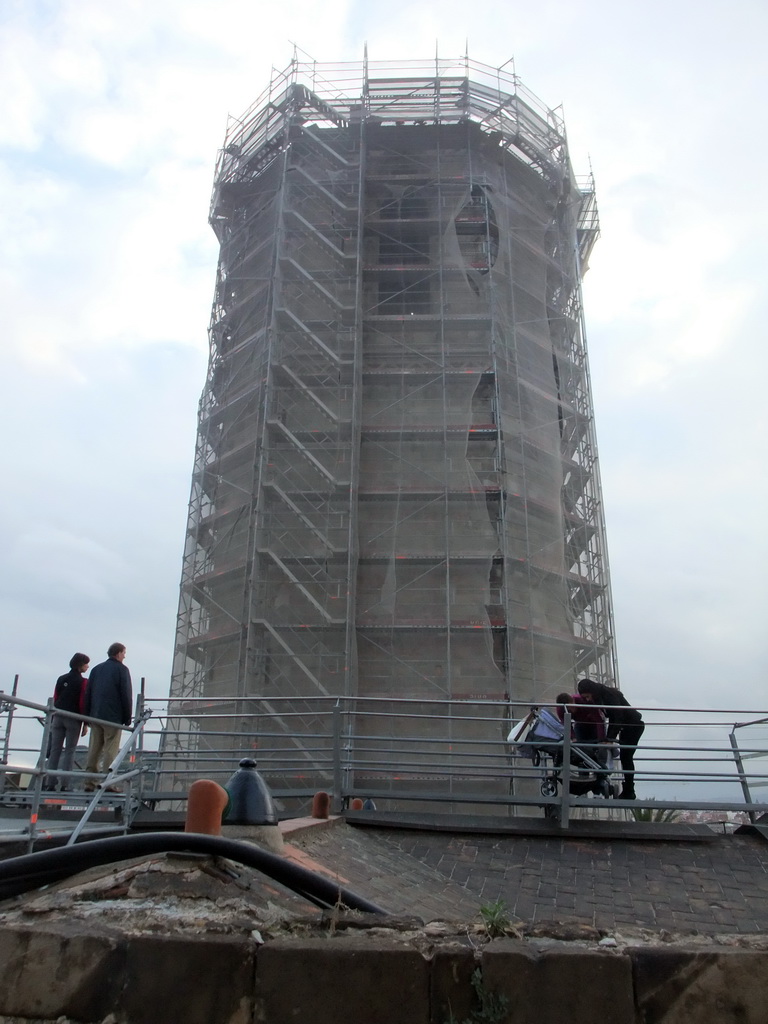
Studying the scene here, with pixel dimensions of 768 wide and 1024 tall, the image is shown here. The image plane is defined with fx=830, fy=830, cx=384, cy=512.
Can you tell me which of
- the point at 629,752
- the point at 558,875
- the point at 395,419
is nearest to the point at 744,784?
the point at 629,752

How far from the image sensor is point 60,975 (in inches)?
109

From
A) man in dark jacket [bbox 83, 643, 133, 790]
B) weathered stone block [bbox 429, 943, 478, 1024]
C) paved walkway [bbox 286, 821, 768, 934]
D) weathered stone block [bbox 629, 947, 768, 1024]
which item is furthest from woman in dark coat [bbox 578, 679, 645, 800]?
weathered stone block [bbox 429, 943, 478, 1024]

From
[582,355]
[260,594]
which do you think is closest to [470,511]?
[260,594]

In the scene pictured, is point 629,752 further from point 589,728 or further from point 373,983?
point 373,983

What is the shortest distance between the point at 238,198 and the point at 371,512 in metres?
10.3

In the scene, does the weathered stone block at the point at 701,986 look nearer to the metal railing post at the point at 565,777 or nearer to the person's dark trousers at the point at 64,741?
the metal railing post at the point at 565,777

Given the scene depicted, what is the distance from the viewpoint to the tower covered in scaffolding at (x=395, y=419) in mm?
16312

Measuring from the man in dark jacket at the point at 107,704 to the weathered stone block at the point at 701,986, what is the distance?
6.17 m

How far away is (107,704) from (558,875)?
4452 millimetres

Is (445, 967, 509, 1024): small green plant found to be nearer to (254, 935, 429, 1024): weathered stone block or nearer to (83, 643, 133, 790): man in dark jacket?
(254, 935, 429, 1024): weathered stone block

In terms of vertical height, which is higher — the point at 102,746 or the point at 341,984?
the point at 102,746

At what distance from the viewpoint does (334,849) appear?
6297 millimetres

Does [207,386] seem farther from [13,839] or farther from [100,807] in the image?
[13,839]

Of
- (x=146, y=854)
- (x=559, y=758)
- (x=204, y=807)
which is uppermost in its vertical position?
(x=559, y=758)
